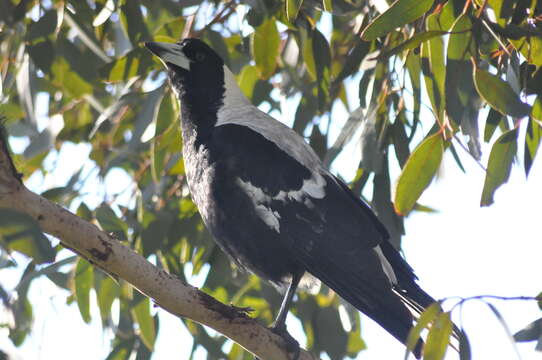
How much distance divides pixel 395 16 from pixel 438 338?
599mm

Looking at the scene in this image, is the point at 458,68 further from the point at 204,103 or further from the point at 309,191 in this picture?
the point at 204,103

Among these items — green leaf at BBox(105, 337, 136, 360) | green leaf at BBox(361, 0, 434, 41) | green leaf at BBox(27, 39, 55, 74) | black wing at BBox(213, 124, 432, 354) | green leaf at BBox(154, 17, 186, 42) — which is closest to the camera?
green leaf at BBox(361, 0, 434, 41)

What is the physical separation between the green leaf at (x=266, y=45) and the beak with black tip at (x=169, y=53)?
0.77ft

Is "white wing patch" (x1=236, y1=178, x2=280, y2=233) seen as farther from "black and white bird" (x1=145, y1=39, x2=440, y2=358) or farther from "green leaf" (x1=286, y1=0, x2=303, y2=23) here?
"green leaf" (x1=286, y1=0, x2=303, y2=23)

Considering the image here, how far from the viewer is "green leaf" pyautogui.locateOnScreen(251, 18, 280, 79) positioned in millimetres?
2371

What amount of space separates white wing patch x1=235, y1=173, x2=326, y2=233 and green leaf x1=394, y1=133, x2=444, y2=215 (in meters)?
0.41

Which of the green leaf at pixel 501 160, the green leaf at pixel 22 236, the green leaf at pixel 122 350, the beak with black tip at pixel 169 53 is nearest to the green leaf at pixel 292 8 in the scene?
the green leaf at pixel 501 160

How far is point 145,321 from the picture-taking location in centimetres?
238

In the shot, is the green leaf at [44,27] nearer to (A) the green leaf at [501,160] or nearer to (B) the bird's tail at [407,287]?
(B) the bird's tail at [407,287]

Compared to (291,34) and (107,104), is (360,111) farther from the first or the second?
(107,104)

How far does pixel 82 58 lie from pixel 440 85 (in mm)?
1088

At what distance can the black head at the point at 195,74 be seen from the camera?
250 cm

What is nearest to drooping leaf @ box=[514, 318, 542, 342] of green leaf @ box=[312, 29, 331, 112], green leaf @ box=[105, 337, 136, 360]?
green leaf @ box=[312, 29, 331, 112]

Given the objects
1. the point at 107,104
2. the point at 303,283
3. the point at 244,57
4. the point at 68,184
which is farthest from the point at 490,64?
the point at 107,104
